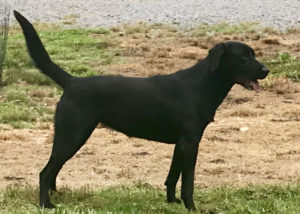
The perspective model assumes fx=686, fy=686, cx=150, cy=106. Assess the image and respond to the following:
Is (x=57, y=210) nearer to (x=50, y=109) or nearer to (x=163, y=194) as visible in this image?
(x=163, y=194)

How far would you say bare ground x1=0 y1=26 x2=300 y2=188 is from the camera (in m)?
8.53

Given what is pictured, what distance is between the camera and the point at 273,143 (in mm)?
10531

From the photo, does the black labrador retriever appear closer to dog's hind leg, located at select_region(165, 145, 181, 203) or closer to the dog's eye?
the dog's eye

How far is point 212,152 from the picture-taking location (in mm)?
10039

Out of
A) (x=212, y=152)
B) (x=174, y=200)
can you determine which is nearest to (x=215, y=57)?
(x=174, y=200)

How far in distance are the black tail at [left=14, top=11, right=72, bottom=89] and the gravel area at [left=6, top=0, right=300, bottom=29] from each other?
68.2 ft

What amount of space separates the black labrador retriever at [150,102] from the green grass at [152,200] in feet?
0.89

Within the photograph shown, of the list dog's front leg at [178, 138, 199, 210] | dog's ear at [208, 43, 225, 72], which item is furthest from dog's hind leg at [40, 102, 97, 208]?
dog's ear at [208, 43, 225, 72]

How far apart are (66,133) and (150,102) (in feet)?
2.73

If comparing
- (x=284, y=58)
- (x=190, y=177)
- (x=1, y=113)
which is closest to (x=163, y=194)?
(x=190, y=177)

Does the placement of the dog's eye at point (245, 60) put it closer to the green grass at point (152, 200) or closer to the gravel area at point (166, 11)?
the green grass at point (152, 200)

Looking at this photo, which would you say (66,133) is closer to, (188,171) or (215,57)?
(188,171)

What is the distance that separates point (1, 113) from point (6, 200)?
573 centimetres

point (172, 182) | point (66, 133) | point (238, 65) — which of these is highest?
point (238, 65)
